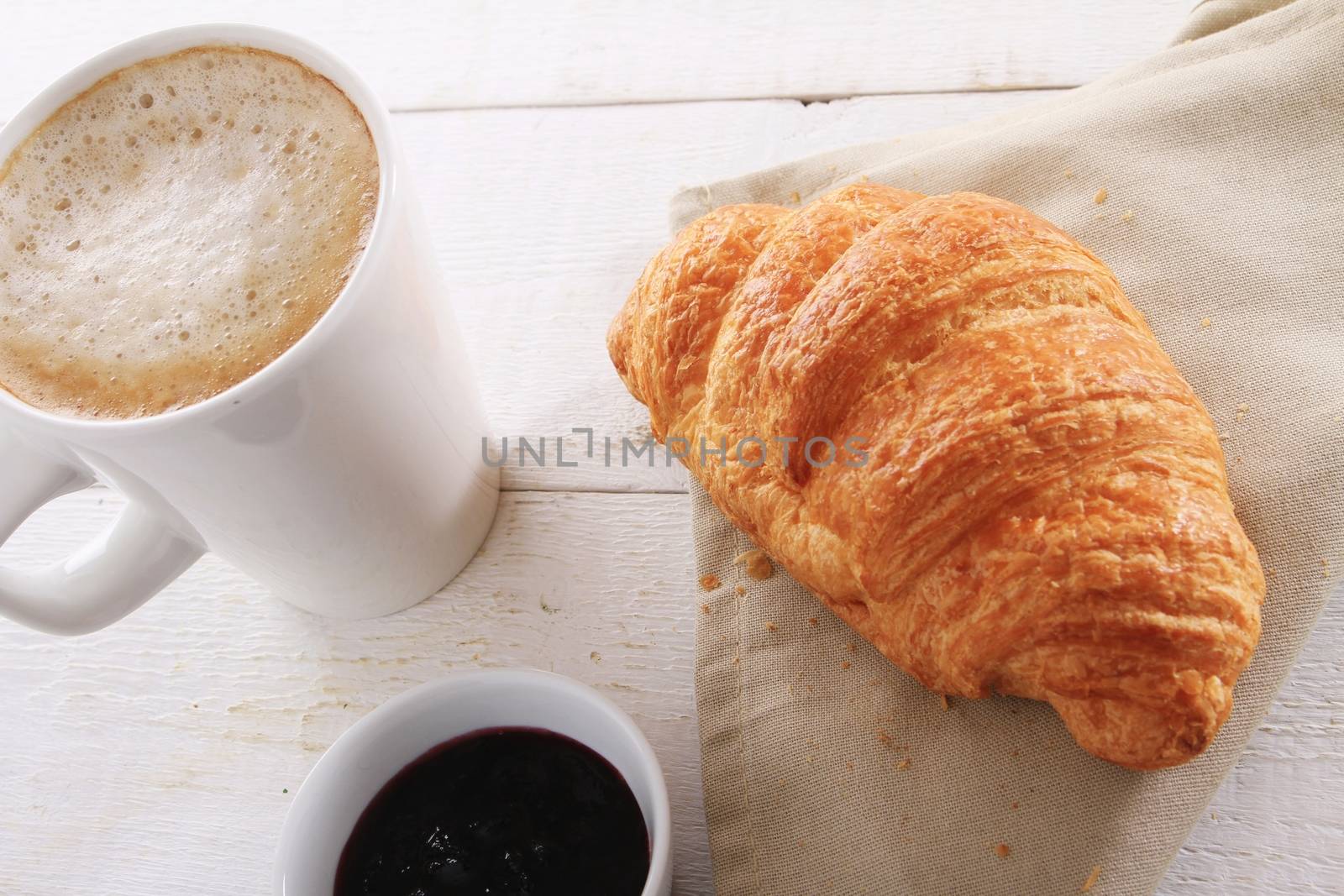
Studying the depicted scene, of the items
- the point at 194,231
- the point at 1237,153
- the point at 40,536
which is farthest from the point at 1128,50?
the point at 40,536

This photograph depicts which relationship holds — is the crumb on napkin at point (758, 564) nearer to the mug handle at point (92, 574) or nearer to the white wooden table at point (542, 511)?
the white wooden table at point (542, 511)

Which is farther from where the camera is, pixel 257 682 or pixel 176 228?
pixel 257 682

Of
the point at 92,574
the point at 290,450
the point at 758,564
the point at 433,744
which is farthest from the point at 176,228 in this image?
the point at 758,564

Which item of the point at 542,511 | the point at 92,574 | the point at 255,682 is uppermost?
the point at 92,574

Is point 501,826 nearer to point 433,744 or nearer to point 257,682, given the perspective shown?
point 433,744

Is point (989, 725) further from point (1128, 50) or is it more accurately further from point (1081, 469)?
point (1128, 50)

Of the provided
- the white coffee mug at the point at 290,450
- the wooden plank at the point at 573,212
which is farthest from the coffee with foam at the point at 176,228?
the wooden plank at the point at 573,212

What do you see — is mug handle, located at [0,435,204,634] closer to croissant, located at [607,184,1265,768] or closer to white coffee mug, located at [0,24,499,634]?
white coffee mug, located at [0,24,499,634]

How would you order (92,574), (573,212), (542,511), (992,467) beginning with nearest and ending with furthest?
(992,467) < (92,574) < (542,511) < (573,212)
